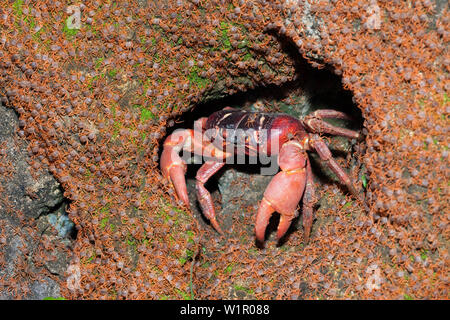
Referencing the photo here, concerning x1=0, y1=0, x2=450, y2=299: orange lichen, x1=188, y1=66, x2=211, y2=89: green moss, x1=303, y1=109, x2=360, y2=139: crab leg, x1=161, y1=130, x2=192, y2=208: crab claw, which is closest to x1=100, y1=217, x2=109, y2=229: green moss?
x1=0, y1=0, x2=450, y2=299: orange lichen

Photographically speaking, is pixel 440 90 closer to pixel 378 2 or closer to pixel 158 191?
pixel 378 2

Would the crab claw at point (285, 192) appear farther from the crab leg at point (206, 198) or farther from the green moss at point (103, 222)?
the green moss at point (103, 222)

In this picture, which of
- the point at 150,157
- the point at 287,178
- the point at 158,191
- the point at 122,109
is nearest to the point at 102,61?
the point at 122,109

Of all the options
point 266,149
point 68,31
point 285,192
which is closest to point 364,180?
point 285,192

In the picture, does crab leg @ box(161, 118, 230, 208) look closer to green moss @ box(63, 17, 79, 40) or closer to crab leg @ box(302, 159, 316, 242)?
crab leg @ box(302, 159, 316, 242)

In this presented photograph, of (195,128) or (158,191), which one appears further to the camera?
(195,128)

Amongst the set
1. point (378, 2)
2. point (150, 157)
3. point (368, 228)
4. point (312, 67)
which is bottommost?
point (368, 228)

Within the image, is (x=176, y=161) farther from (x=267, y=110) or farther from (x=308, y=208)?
(x=308, y=208)

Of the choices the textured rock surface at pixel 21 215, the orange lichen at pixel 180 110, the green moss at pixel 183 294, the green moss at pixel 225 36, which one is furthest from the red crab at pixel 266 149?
the textured rock surface at pixel 21 215
